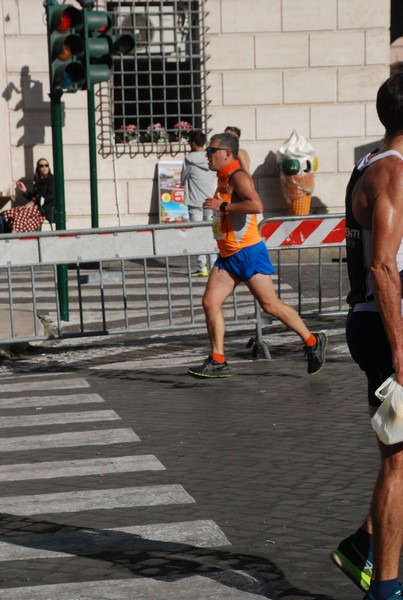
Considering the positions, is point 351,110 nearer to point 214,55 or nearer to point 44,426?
point 214,55

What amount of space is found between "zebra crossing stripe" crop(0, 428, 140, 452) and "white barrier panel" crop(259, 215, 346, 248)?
11.3 ft

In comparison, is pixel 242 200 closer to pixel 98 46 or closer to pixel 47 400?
pixel 47 400

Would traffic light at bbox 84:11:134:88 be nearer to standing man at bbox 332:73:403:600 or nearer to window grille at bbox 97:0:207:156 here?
window grille at bbox 97:0:207:156

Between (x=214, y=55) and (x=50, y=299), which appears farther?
(x=214, y=55)

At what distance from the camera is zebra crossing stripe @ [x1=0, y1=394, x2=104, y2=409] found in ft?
27.9

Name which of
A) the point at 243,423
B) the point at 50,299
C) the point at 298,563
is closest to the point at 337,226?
the point at 50,299

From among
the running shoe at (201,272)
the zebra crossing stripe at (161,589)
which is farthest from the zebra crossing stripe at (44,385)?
the zebra crossing stripe at (161,589)

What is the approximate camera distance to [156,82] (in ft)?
64.7

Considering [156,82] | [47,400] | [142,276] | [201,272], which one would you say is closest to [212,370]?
[47,400]

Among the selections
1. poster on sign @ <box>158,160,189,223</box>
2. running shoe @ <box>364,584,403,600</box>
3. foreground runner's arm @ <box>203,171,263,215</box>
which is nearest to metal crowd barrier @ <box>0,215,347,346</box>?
foreground runner's arm @ <box>203,171,263,215</box>

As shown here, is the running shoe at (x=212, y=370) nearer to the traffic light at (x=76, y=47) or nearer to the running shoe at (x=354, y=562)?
the traffic light at (x=76, y=47)

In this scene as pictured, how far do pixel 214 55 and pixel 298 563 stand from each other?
15423 millimetres

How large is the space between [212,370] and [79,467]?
2742 mm

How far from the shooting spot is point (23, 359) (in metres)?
10.7
